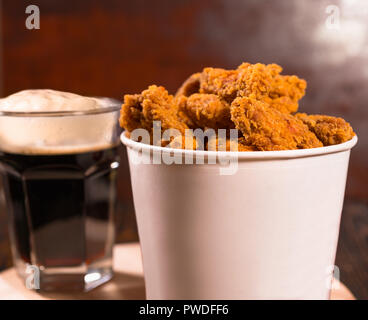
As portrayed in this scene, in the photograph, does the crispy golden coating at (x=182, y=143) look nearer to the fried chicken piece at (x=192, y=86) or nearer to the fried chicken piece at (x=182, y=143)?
the fried chicken piece at (x=182, y=143)

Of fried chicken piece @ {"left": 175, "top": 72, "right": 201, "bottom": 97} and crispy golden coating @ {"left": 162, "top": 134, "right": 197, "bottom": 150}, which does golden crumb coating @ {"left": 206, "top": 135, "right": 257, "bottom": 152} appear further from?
fried chicken piece @ {"left": 175, "top": 72, "right": 201, "bottom": 97}

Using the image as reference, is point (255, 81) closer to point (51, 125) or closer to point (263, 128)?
point (263, 128)

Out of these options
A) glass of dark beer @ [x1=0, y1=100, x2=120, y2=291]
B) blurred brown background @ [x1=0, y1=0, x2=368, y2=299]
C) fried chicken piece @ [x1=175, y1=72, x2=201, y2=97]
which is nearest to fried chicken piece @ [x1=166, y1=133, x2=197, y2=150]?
fried chicken piece @ [x1=175, y1=72, x2=201, y2=97]

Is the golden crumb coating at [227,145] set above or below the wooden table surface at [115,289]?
above

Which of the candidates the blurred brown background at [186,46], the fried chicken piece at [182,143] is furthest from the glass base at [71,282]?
the blurred brown background at [186,46]

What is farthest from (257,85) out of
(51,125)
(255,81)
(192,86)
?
(51,125)

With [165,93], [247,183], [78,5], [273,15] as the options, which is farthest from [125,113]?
[78,5]

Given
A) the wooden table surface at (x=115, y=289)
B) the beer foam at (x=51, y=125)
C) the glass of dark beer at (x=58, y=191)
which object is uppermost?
the beer foam at (x=51, y=125)
